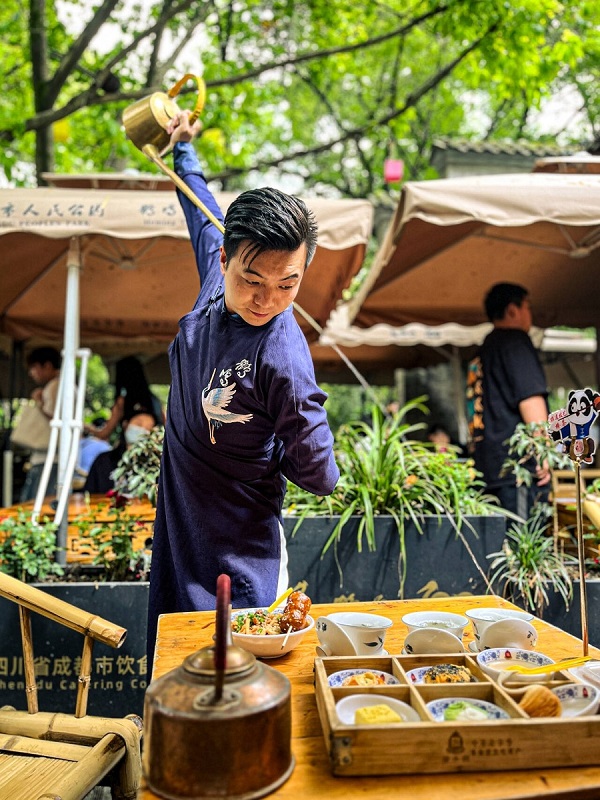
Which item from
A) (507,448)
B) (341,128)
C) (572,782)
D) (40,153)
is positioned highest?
(341,128)

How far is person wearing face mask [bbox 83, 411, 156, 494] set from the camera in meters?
4.74

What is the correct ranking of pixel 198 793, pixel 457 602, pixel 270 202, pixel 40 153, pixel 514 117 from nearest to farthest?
pixel 198 793 → pixel 270 202 → pixel 457 602 → pixel 40 153 → pixel 514 117

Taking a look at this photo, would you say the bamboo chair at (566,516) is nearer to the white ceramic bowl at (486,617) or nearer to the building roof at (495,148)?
the white ceramic bowl at (486,617)

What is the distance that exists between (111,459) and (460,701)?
4.11 meters

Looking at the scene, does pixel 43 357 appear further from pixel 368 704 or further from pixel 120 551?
pixel 368 704

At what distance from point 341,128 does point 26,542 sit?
1531 cm

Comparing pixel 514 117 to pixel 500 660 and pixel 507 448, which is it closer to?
pixel 507 448

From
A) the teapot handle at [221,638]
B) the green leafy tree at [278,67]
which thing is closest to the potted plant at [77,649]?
the teapot handle at [221,638]

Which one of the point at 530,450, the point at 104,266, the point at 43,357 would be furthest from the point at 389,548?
the point at 43,357

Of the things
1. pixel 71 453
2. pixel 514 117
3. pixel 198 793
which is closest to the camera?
pixel 198 793

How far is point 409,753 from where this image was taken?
3.48ft

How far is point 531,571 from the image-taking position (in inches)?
123

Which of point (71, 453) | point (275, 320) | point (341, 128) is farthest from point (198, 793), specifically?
point (341, 128)

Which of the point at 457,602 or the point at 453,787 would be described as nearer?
the point at 453,787
